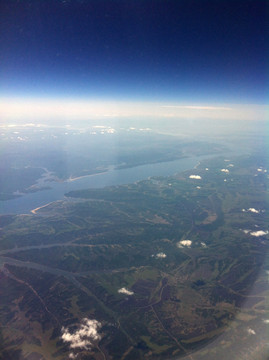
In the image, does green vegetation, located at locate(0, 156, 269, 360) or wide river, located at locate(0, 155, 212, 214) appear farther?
wide river, located at locate(0, 155, 212, 214)

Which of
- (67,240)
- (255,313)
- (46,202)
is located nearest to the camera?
(255,313)

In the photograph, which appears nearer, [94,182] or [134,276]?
[134,276]

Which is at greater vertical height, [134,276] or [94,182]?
[134,276]

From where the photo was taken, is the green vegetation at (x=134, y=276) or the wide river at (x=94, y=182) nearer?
the green vegetation at (x=134, y=276)

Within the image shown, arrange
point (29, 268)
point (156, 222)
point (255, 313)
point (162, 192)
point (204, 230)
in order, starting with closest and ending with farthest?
point (255, 313), point (29, 268), point (204, 230), point (156, 222), point (162, 192)

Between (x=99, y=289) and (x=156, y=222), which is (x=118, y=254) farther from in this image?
(x=156, y=222)

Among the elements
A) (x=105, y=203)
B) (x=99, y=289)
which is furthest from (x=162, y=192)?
(x=99, y=289)

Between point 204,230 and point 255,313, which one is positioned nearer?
point 255,313
